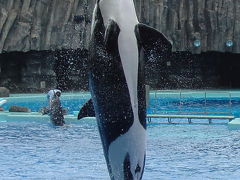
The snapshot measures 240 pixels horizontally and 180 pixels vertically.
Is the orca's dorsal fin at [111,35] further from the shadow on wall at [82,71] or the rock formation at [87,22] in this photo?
the shadow on wall at [82,71]

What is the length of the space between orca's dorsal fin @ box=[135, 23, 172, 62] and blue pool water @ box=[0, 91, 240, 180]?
3.10 m

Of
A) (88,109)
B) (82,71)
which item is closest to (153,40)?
(88,109)

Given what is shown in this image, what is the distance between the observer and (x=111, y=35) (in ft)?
11.7

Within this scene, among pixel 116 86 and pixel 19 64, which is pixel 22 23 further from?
pixel 116 86

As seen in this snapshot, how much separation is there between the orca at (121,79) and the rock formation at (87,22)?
18.2 meters

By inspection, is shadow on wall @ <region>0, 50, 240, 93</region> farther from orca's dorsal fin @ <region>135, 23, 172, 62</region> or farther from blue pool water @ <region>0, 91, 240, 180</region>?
orca's dorsal fin @ <region>135, 23, 172, 62</region>

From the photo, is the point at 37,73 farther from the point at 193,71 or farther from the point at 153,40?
the point at 153,40

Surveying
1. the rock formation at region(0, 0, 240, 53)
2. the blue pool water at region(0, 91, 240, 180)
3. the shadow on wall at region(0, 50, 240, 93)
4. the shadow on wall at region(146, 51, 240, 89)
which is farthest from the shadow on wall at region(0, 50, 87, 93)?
the blue pool water at region(0, 91, 240, 180)

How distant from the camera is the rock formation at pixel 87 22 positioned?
21.5m

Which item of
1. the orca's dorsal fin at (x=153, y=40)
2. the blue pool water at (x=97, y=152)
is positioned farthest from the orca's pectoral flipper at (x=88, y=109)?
the blue pool water at (x=97, y=152)

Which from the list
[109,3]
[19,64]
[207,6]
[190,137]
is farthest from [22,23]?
[109,3]

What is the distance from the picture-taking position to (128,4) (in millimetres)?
3648

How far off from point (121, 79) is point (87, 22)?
18883mm

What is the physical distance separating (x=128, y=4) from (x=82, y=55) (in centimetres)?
2196
